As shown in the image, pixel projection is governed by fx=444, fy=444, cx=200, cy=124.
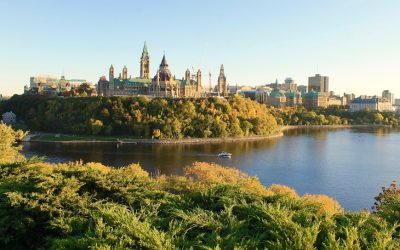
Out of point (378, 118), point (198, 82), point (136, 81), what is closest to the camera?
point (136, 81)

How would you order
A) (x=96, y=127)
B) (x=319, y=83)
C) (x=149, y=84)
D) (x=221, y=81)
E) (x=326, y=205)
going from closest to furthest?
1. (x=326, y=205)
2. (x=96, y=127)
3. (x=149, y=84)
4. (x=221, y=81)
5. (x=319, y=83)

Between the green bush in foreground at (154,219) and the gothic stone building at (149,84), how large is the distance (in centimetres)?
5585

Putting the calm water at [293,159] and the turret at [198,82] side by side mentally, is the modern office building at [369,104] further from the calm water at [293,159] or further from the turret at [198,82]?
the calm water at [293,159]

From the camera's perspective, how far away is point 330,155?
41.2 meters

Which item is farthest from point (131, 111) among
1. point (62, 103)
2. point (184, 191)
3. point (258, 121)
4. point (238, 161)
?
point (184, 191)

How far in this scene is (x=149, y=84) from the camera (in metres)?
70.9

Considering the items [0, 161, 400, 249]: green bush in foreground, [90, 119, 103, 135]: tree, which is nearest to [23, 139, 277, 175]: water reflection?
[90, 119, 103, 135]: tree

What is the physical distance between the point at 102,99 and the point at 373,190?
42430 millimetres

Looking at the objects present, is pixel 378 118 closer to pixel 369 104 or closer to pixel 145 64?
pixel 369 104

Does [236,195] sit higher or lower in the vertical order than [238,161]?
higher

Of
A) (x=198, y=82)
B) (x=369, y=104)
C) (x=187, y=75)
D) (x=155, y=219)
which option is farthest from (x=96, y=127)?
(x=369, y=104)

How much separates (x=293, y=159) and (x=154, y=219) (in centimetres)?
3052

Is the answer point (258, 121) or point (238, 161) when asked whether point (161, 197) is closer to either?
point (238, 161)

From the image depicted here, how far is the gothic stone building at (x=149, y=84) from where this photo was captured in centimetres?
6869
